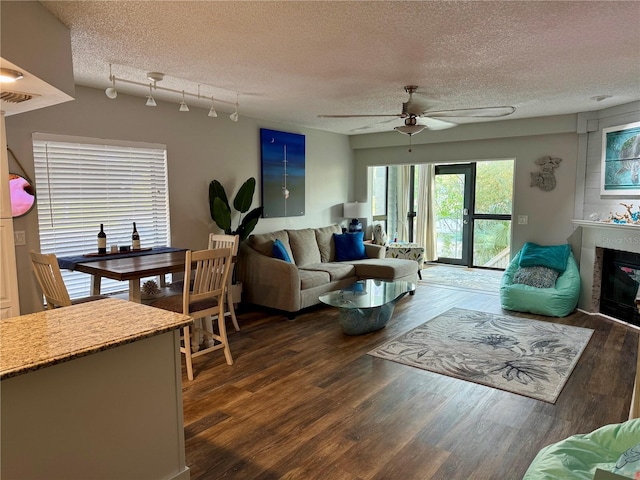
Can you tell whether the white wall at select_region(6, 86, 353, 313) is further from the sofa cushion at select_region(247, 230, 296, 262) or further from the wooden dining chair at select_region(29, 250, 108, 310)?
the wooden dining chair at select_region(29, 250, 108, 310)

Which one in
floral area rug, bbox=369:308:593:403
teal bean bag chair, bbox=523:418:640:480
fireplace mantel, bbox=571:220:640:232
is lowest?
floral area rug, bbox=369:308:593:403

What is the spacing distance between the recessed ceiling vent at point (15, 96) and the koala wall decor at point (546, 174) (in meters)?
5.63

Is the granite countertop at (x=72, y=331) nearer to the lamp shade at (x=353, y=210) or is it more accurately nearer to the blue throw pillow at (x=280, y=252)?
the blue throw pillow at (x=280, y=252)

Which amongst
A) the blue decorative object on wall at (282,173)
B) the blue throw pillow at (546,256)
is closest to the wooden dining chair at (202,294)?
the blue decorative object on wall at (282,173)

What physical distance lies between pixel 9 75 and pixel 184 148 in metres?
2.61

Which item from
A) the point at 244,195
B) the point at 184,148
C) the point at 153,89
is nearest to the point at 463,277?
the point at 244,195

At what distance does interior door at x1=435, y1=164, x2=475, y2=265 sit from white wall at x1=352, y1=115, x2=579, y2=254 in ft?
6.80

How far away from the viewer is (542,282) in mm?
5363

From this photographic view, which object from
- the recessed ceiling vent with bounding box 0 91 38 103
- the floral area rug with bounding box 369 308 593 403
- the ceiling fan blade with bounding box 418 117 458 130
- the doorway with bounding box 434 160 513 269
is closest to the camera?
the recessed ceiling vent with bounding box 0 91 38 103

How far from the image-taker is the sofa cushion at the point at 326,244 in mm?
6332

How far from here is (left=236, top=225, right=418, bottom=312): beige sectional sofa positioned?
4.97 m

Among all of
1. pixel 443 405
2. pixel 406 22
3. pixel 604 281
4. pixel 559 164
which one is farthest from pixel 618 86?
pixel 443 405

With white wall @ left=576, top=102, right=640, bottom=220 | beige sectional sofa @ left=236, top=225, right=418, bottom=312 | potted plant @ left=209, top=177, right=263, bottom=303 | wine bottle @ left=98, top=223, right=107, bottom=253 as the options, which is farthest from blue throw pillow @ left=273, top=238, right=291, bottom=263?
white wall @ left=576, top=102, right=640, bottom=220

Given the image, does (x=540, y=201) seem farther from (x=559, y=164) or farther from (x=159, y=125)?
(x=159, y=125)
